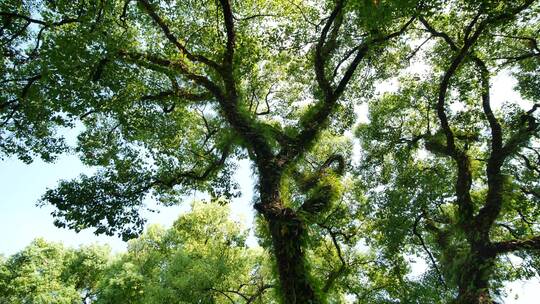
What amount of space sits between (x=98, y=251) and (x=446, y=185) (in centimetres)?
2482

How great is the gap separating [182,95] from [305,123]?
165 inches

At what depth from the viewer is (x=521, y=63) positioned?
40.3 feet

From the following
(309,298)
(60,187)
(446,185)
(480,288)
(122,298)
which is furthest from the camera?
(122,298)

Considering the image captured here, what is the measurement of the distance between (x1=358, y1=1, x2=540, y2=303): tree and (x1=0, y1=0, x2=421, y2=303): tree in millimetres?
1840

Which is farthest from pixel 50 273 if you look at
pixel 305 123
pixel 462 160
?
pixel 462 160

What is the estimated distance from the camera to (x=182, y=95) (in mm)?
11602

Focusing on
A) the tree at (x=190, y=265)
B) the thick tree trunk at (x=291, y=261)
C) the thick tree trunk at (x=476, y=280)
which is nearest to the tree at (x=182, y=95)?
the thick tree trunk at (x=291, y=261)

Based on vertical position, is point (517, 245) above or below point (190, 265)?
below

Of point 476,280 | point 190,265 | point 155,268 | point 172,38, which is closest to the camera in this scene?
point 476,280

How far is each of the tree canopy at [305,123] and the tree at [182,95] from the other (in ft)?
0.16

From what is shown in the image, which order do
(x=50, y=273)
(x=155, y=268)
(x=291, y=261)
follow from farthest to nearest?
(x=50, y=273) < (x=155, y=268) < (x=291, y=261)

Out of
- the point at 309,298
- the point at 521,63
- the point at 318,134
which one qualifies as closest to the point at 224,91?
the point at 318,134

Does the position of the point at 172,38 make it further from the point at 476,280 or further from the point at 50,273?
the point at 50,273

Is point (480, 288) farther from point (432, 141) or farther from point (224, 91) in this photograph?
point (224, 91)
